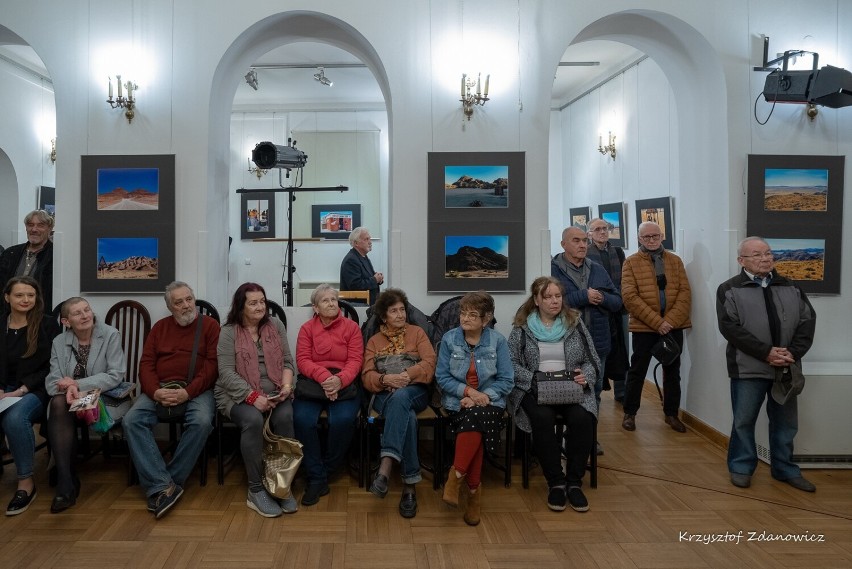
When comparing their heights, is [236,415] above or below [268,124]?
below

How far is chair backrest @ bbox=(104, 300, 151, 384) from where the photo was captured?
4.27 metres

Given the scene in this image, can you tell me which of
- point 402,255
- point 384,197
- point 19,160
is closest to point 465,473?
point 402,255

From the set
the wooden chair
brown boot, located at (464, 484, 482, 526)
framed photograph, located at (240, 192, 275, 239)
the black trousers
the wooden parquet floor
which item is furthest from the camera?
framed photograph, located at (240, 192, 275, 239)

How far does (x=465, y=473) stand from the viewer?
339 centimetres

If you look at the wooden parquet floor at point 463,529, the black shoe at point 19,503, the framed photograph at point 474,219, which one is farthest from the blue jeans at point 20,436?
the framed photograph at point 474,219

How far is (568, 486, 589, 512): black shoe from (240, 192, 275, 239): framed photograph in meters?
6.71

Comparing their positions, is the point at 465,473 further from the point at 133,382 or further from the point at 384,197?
the point at 384,197

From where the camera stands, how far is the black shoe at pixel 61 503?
11.1ft

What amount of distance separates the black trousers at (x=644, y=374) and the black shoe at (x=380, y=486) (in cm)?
242

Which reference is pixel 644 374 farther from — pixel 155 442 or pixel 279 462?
pixel 155 442

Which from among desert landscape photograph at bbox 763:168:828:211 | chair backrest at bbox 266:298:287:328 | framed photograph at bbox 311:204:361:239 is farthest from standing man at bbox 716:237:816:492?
framed photograph at bbox 311:204:361:239

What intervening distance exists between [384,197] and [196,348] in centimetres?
550

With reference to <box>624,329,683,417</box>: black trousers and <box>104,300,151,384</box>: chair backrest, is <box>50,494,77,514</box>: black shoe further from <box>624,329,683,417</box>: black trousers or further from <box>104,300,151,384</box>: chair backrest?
<box>624,329,683,417</box>: black trousers

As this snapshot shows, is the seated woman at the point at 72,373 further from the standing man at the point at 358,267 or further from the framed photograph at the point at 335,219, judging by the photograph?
the framed photograph at the point at 335,219
